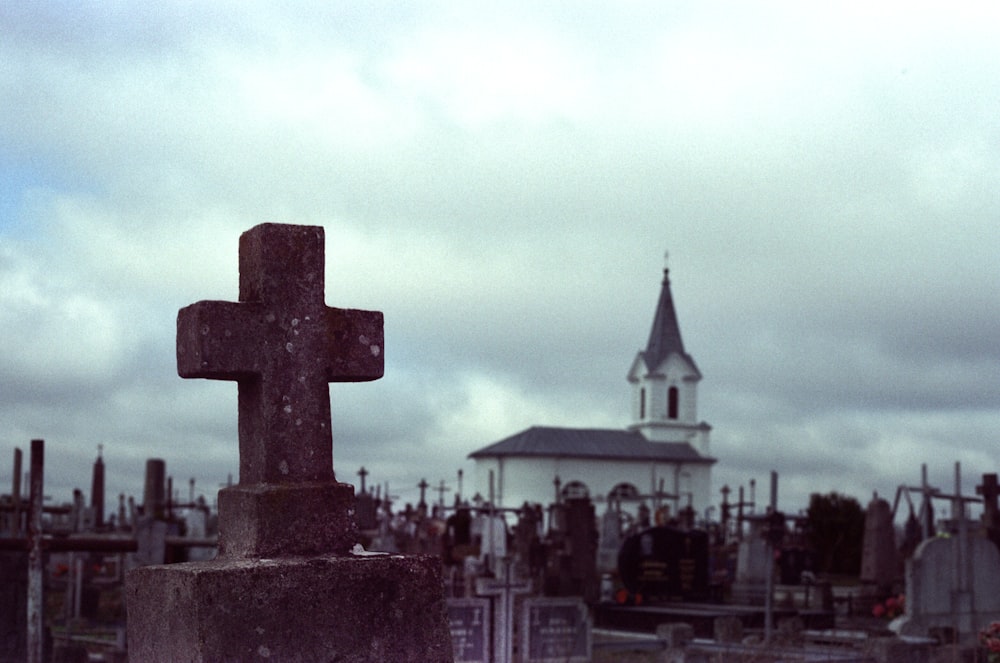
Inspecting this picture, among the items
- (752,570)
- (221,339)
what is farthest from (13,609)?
(752,570)

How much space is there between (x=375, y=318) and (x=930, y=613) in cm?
1322

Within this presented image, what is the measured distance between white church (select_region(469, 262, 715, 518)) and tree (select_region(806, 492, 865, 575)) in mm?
14869

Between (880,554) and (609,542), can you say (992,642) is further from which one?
(609,542)

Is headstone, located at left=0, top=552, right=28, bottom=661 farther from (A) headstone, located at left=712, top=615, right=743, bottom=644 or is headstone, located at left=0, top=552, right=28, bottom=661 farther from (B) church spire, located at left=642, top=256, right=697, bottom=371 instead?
(B) church spire, located at left=642, top=256, right=697, bottom=371

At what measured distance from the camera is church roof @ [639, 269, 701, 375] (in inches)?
2933

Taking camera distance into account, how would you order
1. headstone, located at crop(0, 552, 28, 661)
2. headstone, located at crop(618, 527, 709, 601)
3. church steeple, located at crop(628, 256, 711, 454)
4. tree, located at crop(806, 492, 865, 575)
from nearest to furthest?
headstone, located at crop(0, 552, 28, 661)
headstone, located at crop(618, 527, 709, 601)
tree, located at crop(806, 492, 865, 575)
church steeple, located at crop(628, 256, 711, 454)

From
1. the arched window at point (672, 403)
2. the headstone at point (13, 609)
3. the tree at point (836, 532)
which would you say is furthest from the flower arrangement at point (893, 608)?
the arched window at point (672, 403)

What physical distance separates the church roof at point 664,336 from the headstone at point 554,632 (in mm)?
61443

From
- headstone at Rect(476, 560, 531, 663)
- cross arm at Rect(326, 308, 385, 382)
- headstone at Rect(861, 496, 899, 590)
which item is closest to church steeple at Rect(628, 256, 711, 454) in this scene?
headstone at Rect(861, 496, 899, 590)

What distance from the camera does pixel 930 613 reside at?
1566 cm

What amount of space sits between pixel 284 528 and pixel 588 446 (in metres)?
64.7

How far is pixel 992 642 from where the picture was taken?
1205cm

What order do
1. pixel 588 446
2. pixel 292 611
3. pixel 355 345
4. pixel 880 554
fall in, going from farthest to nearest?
pixel 588 446 < pixel 880 554 < pixel 355 345 < pixel 292 611

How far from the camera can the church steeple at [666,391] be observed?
73.4 m
